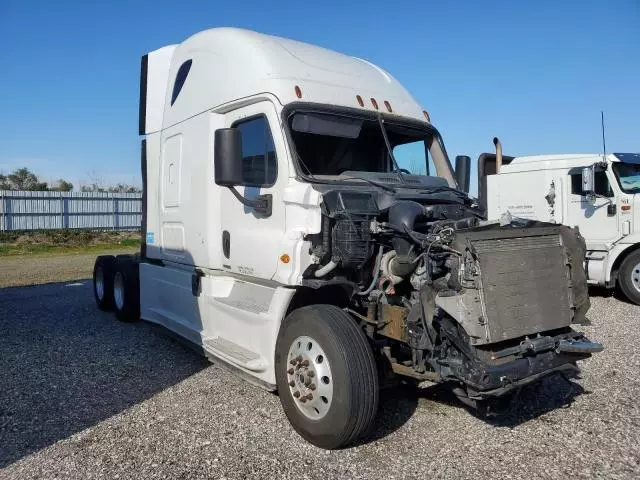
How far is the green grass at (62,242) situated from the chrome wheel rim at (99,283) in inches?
610

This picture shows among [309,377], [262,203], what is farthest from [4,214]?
[309,377]

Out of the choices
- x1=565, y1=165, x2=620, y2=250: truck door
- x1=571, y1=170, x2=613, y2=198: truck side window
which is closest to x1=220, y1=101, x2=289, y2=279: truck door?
x1=565, y1=165, x2=620, y2=250: truck door

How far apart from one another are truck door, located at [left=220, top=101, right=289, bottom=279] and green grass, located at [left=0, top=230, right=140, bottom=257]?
2040 centimetres

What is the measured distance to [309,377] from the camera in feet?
13.8

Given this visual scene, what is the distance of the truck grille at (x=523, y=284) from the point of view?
12.6ft

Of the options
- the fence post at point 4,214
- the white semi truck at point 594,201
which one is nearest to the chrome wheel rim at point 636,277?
the white semi truck at point 594,201

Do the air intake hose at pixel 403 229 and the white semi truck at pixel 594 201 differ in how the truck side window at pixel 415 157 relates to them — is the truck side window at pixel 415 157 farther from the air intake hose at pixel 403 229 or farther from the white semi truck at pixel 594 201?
the white semi truck at pixel 594 201

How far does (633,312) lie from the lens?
Answer: 9523 mm

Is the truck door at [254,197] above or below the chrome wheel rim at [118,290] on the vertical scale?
above

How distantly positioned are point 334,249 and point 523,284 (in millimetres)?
1445

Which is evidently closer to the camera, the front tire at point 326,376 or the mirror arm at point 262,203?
the front tire at point 326,376

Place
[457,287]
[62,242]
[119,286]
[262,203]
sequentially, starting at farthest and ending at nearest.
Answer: [62,242] → [119,286] → [262,203] → [457,287]

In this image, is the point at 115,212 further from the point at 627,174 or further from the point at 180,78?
the point at 627,174

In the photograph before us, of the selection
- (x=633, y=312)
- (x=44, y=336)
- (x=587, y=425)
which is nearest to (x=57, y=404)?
(x=44, y=336)
